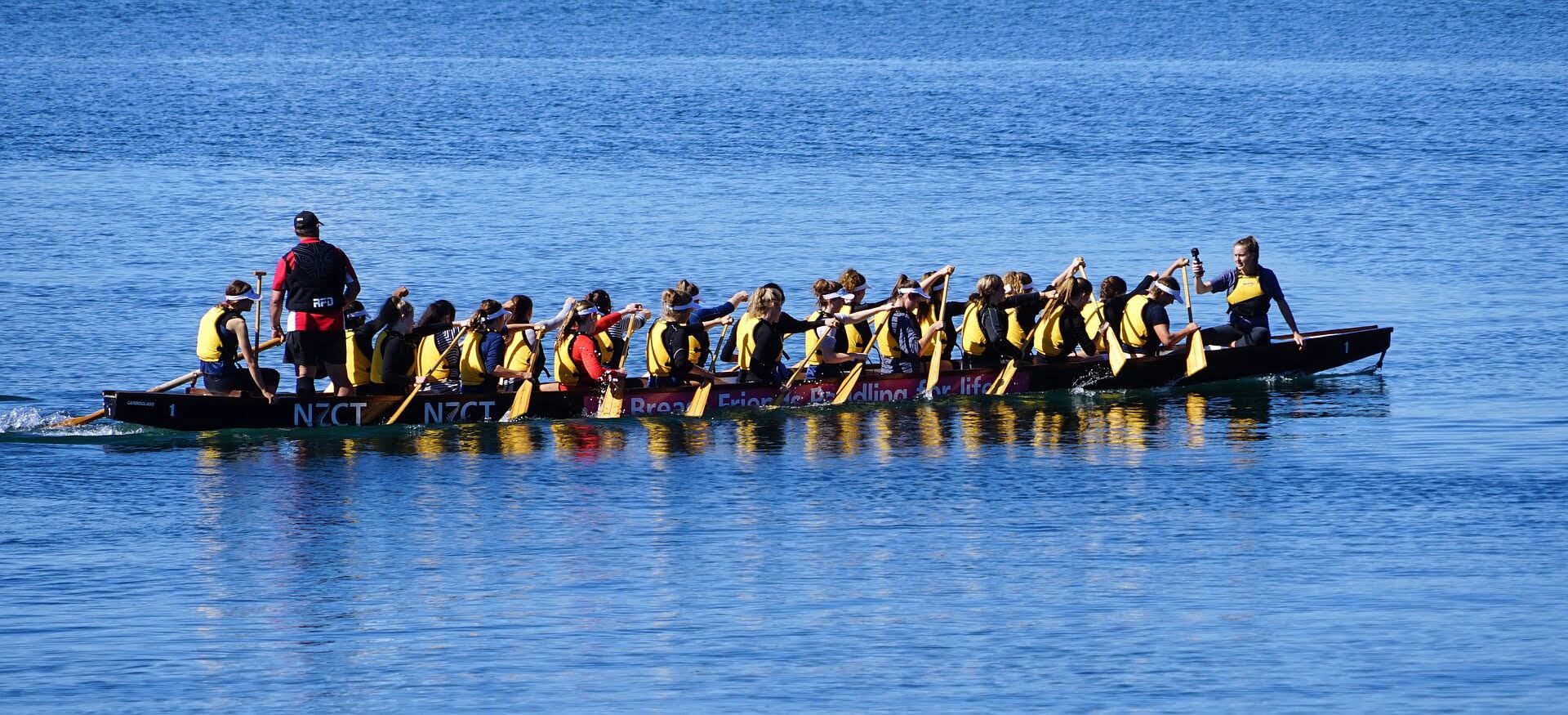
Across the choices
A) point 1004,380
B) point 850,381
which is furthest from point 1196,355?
point 850,381

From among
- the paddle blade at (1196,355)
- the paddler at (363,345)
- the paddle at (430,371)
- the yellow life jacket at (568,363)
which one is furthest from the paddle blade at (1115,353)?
the paddler at (363,345)

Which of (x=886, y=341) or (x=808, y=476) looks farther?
(x=886, y=341)

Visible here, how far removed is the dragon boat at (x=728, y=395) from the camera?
70.6 ft

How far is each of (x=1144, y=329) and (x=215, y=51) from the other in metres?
78.5

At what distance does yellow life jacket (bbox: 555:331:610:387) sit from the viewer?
23141 millimetres

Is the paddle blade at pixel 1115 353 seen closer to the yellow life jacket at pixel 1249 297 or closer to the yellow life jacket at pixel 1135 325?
the yellow life jacket at pixel 1135 325

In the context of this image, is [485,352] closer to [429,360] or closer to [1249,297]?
[429,360]

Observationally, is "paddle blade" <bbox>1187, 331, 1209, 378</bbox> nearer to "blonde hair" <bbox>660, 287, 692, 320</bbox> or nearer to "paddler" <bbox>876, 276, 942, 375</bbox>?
"paddler" <bbox>876, 276, 942, 375</bbox>

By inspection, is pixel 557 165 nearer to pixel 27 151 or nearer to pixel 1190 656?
pixel 27 151

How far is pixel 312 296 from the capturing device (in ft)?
69.3

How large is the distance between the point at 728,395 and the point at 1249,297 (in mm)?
6821

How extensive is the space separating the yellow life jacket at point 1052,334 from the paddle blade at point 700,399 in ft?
13.8

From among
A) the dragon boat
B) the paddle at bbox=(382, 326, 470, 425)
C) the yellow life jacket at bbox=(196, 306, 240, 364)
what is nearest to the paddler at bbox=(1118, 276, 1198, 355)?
the dragon boat

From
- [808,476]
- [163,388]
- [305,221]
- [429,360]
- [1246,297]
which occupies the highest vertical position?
[305,221]
